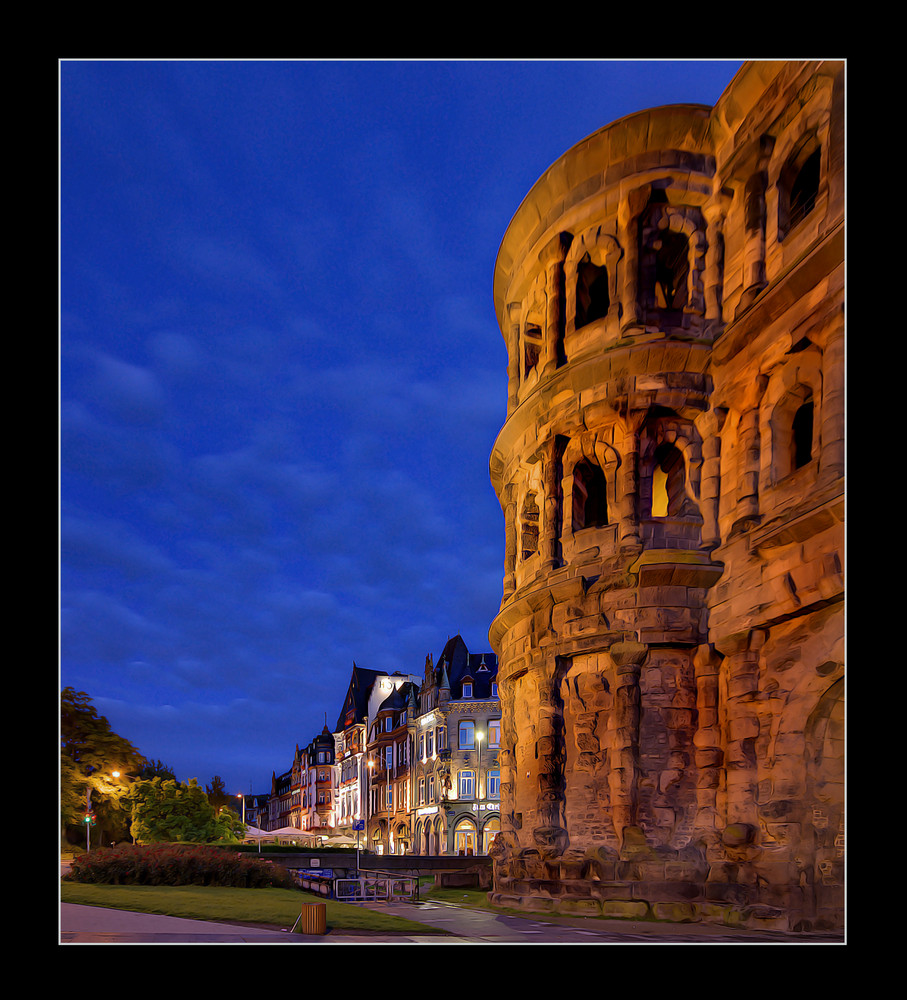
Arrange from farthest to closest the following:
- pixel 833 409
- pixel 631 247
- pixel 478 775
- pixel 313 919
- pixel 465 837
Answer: pixel 478 775, pixel 465 837, pixel 631 247, pixel 833 409, pixel 313 919

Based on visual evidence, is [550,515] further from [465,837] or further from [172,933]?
[465,837]

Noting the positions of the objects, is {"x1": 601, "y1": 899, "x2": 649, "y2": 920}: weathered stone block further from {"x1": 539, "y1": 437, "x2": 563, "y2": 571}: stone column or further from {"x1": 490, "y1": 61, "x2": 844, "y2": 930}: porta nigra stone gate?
{"x1": 539, "y1": 437, "x2": 563, "y2": 571}: stone column

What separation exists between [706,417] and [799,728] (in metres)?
7.58

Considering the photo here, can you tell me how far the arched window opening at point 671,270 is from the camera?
21.7 meters

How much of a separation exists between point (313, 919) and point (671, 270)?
1833cm

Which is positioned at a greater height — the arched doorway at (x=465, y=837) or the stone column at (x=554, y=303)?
the stone column at (x=554, y=303)

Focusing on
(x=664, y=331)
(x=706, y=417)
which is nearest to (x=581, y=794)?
(x=706, y=417)

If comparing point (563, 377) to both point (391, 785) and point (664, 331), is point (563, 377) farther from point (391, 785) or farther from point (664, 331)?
point (391, 785)

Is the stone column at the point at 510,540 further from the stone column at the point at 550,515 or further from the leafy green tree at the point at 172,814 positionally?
the leafy green tree at the point at 172,814

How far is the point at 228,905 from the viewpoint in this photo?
55.5ft

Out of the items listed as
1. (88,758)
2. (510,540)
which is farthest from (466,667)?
(510,540)

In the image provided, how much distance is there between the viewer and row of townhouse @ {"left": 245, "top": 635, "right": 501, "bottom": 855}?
5916 cm

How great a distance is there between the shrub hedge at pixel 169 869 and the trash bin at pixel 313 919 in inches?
443

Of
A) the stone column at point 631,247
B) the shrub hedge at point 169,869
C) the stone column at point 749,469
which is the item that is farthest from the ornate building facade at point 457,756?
the stone column at point 749,469
